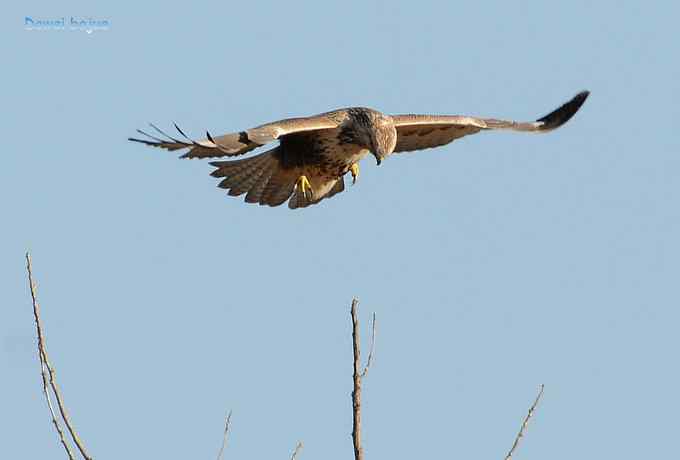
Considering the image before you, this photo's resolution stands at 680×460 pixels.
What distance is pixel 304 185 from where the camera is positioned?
10.1m

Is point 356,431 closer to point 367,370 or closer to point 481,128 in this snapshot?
point 367,370

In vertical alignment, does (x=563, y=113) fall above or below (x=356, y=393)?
above

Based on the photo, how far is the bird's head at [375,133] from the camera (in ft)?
30.7

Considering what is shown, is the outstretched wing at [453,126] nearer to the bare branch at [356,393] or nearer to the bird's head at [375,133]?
the bird's head at [375,133]

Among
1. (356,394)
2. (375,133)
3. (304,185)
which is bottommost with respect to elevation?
(356,394)

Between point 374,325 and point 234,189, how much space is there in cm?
525

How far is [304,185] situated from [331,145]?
0.57 meters

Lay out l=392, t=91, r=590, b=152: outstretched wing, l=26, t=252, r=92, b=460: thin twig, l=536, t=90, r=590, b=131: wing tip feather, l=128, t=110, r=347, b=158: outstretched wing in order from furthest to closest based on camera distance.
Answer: l=536, t=90, r=590, b=131: wing tip feather, l=392, t=91, r=590, b=152: outstretched wing, l=128, t=110, r=347, b=158: outstretched wing, l=26, t=252, r=92, b=460: thin twig

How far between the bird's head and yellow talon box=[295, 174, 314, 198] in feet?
2.57

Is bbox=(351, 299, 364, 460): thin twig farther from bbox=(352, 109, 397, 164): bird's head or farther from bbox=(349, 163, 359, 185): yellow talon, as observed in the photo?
bbox=(349, 163, 359, 185): yellow talon

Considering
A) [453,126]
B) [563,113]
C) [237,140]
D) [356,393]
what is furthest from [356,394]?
[563,113]

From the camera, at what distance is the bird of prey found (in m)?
9.46

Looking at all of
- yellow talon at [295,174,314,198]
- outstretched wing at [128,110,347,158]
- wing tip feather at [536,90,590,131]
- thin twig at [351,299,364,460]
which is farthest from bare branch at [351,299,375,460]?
wing tip feather at [536,90,590,131]

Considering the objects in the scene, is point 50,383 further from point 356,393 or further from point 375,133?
point 375,133
